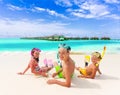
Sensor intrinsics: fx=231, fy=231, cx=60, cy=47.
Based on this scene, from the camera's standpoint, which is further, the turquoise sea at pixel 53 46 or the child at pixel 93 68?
the turquoise sea at pixel 53 46

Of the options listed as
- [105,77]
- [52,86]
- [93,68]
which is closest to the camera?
[52,86]

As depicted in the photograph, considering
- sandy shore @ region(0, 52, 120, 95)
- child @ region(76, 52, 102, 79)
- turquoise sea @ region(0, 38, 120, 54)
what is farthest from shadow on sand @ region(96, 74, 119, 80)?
turquoise sea @ region(0, 38, 120, 54)

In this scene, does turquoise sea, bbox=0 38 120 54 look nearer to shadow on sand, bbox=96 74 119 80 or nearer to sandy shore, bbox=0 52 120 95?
shadow on sand, bbox=96 74 119 80

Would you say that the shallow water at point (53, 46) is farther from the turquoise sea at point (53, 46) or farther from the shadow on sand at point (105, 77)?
the shadow on sand at point (105, 77)

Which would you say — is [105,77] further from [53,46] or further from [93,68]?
[53,46]

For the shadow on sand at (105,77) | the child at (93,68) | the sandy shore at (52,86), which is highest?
the child at (93,68)

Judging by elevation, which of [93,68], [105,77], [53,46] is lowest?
[53,46]

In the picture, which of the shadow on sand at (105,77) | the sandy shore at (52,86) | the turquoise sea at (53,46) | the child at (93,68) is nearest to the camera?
the sandy shore at (52,86)

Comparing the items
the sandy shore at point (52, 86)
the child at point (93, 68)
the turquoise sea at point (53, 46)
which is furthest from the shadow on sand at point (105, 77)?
the turquoise sea at point (53, 46)

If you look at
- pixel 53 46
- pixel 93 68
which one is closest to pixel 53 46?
pixel 53 46

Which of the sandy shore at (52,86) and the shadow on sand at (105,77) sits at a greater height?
the sandy shore at (52,86)

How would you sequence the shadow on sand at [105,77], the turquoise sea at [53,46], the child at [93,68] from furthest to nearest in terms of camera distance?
the turquoise sea at [53,46] < the shadow on sand at [105,77] < the child at [93,68]

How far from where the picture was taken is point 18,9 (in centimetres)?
2442

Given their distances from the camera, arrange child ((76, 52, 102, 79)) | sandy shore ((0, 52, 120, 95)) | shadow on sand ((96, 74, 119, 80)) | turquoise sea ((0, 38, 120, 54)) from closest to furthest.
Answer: sandy shore ((0, 52, 120, 95))
child ((76, 52, 102, 79))
shadow on sand ((96, 74, 119, 80))
turquoise sea ((0, 38, 120, 54))
